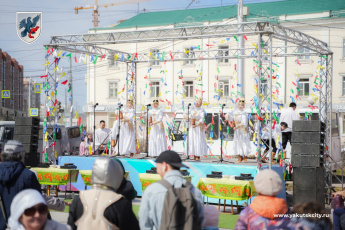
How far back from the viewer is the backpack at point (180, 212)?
386cm

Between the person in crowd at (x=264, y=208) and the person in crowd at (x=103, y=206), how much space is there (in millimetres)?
880

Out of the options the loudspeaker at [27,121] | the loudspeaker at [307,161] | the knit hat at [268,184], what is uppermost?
the loudspeaker at [27,121]

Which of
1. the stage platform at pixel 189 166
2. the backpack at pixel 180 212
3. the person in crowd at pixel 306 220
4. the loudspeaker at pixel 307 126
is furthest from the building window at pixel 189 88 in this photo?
the backpack at pixel 180 212

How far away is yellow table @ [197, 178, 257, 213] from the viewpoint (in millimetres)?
10359

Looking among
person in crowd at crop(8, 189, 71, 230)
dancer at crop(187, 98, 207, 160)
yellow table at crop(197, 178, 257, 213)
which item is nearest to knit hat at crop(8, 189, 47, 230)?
person in crowd at crop(8, 189, 71, 230)

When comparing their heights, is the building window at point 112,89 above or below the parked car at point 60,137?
above

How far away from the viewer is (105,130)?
1889cm

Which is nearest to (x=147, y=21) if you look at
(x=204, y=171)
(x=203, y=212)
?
(x=204, y=171)

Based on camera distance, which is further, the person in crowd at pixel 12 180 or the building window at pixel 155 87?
the building window at pixel 155 87

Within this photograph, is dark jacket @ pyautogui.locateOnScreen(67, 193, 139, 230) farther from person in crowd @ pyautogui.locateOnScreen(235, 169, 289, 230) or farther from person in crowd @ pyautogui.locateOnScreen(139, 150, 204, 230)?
person in crowd @ pyautogui.locateOnScreen(235, 169, 289, 230)

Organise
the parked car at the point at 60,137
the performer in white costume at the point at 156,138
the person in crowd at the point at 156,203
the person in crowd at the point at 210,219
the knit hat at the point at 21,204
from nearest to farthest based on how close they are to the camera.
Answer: the knit hat at the point at 21,204 < the person in crowd at the point at 156,203 < the person in crowd at the point at 210,219 < the performer in white costume at the point at 156,138 < the parked car at the point at 60,137

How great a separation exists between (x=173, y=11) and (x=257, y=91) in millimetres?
36556

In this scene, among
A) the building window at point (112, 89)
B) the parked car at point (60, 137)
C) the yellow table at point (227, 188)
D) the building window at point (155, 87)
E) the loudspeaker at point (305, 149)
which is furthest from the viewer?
the building window at point (112, 89)

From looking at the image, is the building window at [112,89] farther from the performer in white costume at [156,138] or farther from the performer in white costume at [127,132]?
the performer in white costume at [156,138]
